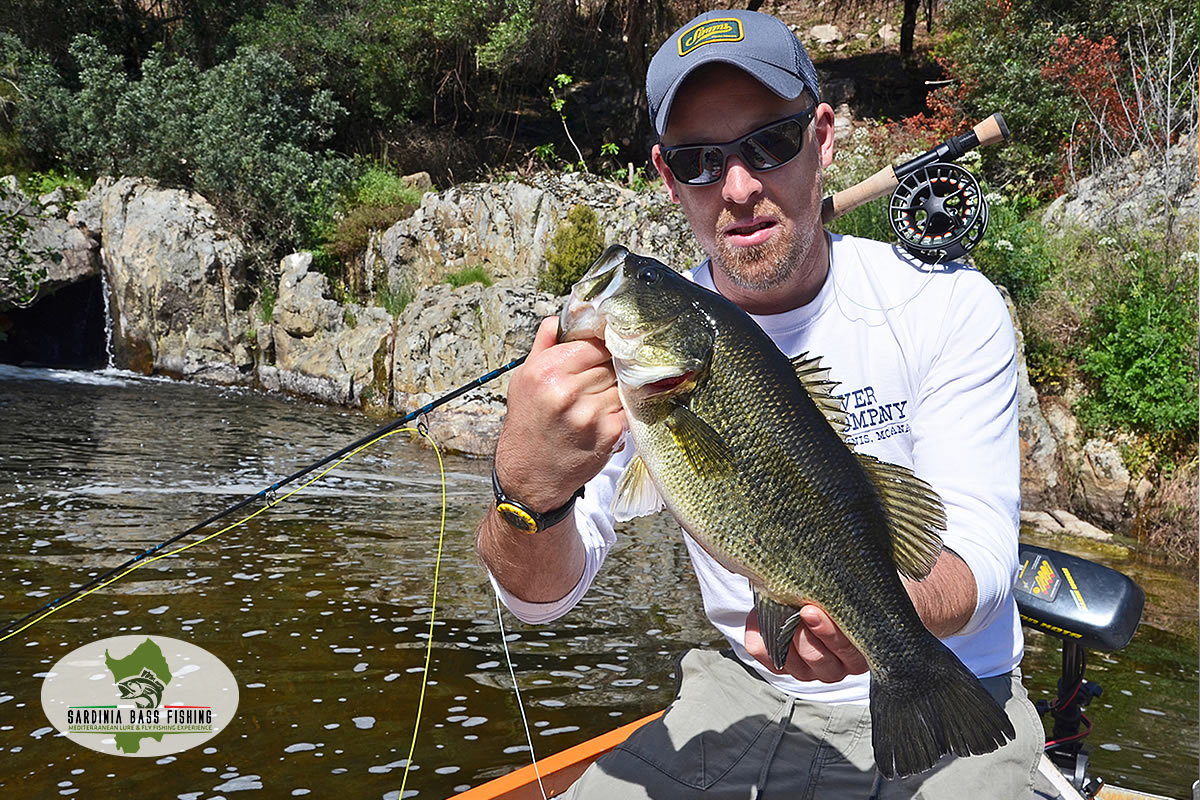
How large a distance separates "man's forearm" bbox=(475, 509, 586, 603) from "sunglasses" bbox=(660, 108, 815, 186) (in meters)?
1.06

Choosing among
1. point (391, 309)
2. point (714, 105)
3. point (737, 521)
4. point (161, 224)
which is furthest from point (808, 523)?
point (161, 224)

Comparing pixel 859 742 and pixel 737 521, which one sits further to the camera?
pixel 859 742

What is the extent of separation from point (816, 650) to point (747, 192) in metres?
1.27

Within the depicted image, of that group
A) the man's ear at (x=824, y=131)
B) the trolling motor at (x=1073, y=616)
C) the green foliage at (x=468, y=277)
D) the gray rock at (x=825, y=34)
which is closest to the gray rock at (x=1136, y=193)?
the green foliage at (x=468, y=277)

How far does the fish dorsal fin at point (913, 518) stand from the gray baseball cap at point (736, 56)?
45.7 inches

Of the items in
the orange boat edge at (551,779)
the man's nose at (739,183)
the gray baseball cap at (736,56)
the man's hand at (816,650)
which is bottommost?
the orange boat edge at (551,779)

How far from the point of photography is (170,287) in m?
18.2

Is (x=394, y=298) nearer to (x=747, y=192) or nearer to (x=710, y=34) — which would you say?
(x=710, y=34)

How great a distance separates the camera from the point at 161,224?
60.4 ft

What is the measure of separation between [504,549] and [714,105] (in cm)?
137

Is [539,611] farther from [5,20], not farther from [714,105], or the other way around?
[5,20]

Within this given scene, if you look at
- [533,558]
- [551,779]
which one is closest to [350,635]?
[551,779]

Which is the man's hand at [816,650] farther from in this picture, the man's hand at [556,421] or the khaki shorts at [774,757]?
the khaki shorts at [774,757]

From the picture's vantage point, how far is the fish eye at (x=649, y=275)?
1.92 meters
